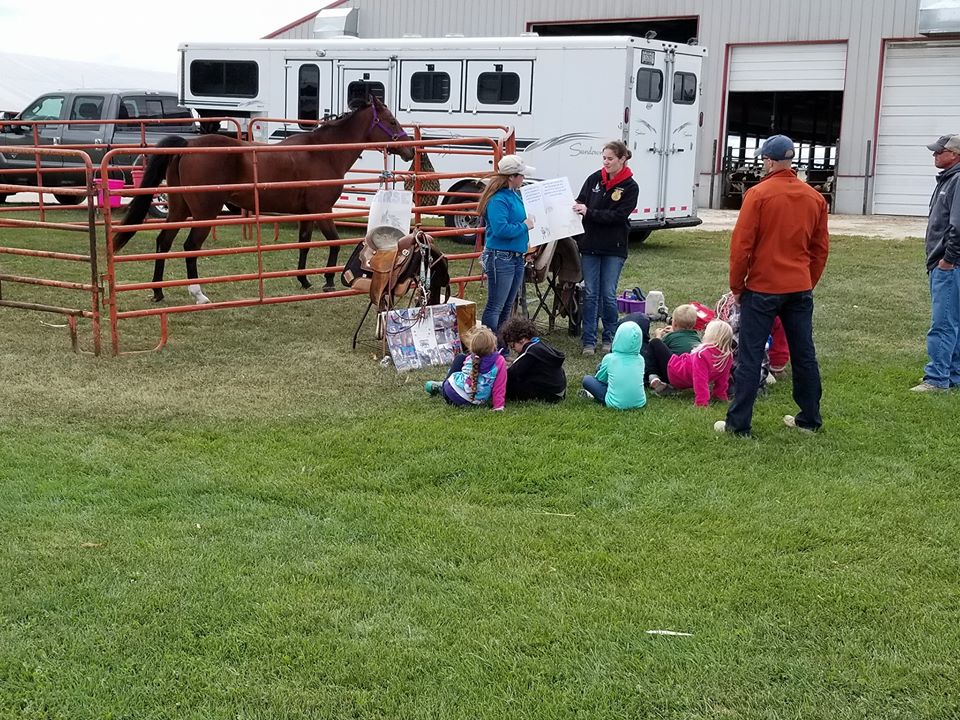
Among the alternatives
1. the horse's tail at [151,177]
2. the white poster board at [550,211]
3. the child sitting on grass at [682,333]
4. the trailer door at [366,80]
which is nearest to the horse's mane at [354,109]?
the horse's tail at [151,177]

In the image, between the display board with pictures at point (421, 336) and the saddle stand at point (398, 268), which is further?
the saddle stand at point (398, 268)

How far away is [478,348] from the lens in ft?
22.9

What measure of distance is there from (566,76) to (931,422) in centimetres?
942

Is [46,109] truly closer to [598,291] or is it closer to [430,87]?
[430,87]

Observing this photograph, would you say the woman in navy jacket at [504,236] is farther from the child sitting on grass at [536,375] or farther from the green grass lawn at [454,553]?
the child sitting on grass at [536,375]

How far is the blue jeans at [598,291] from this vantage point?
8.83 metres

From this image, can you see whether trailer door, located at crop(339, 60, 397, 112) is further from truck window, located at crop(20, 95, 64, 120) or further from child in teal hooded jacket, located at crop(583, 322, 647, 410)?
child in teal hooded jacket, located at crop(583, 322, 647, 410)

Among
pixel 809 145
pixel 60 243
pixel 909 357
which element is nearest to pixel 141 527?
pixel 909 357

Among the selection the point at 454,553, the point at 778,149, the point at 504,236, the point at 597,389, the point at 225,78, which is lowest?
the point at 454,553

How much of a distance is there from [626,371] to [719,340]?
0.62 m

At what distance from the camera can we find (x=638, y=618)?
13.8ft

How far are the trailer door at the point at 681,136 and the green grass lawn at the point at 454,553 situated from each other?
8669 millimetres

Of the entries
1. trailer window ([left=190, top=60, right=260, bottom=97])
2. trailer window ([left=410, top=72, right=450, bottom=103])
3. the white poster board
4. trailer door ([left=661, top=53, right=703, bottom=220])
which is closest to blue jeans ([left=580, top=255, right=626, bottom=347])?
the white poster board

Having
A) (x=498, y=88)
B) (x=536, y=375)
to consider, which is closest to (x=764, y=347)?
(x=536, y=375)
